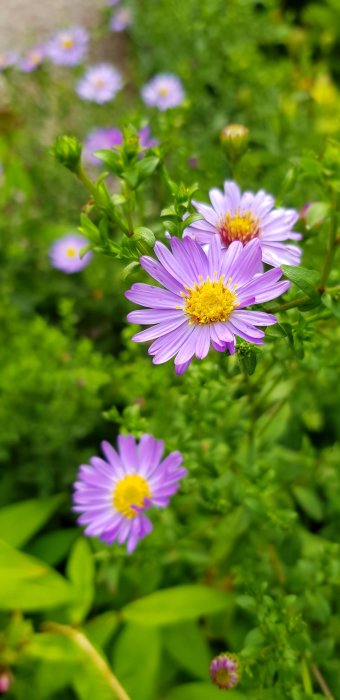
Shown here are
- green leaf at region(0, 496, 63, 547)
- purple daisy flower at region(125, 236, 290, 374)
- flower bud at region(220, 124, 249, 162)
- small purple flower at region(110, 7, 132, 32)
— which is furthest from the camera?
small purple flower at region(110, 7, 132, 32)

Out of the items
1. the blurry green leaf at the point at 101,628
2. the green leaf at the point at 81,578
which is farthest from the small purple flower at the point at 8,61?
the blurry green leaf at the point at 101,628

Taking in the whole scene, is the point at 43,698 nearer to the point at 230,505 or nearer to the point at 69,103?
the point at 230,505

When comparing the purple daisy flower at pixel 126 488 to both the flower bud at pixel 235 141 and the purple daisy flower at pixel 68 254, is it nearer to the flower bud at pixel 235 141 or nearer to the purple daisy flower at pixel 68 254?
the flower bud at pixel 235 141

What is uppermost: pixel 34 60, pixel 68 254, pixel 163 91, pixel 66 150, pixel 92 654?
pixel 34 60

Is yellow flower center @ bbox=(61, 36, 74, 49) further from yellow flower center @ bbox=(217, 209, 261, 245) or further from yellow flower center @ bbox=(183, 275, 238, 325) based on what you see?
yellow flower center @ bbox=(183, 275, 238, 325)

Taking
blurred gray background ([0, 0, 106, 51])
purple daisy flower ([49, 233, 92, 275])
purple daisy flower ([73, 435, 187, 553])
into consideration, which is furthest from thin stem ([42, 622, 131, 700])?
blurred gray background ([0, 0, 106, 51])

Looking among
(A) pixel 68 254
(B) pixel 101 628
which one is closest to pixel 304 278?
(B) pixel 101 628

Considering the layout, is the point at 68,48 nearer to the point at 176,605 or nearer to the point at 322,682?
the point at 176,605
